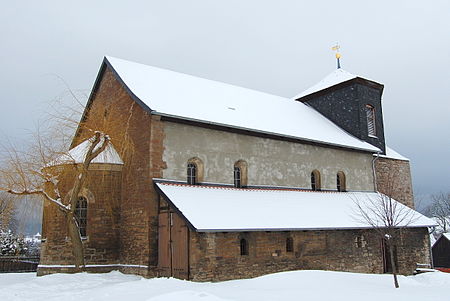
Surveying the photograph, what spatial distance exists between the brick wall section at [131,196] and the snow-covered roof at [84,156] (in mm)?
261

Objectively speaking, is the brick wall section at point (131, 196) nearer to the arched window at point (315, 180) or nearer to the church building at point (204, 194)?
the church building at point (204, 194)

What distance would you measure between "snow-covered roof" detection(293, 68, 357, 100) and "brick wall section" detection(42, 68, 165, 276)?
14.7 metres

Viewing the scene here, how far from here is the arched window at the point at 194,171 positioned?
1767cm

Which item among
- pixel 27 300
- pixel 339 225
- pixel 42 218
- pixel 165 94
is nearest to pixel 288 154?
pixel 339 225

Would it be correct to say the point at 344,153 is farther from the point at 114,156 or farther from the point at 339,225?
the point at 114,156

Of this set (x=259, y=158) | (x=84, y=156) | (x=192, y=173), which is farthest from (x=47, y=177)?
(x=259, y=158)

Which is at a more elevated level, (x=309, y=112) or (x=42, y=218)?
(x=309, y=112)

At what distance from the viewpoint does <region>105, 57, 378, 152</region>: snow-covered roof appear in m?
18.1

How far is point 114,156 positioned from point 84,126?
179cm

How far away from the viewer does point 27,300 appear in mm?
11906

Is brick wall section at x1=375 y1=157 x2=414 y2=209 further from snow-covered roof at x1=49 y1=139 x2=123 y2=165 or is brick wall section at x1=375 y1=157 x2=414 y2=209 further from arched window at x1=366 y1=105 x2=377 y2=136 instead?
snow-covered roof at x1=49 y1=139 x2=123 y2=165

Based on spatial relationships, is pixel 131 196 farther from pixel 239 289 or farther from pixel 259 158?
pixel 239 289

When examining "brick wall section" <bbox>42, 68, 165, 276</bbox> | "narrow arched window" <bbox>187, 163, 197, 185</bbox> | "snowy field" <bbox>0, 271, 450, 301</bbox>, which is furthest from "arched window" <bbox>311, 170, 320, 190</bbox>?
"brick wall section" <bbox>42, 68, 165, 276</bbox>

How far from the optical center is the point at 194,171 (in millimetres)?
17875
